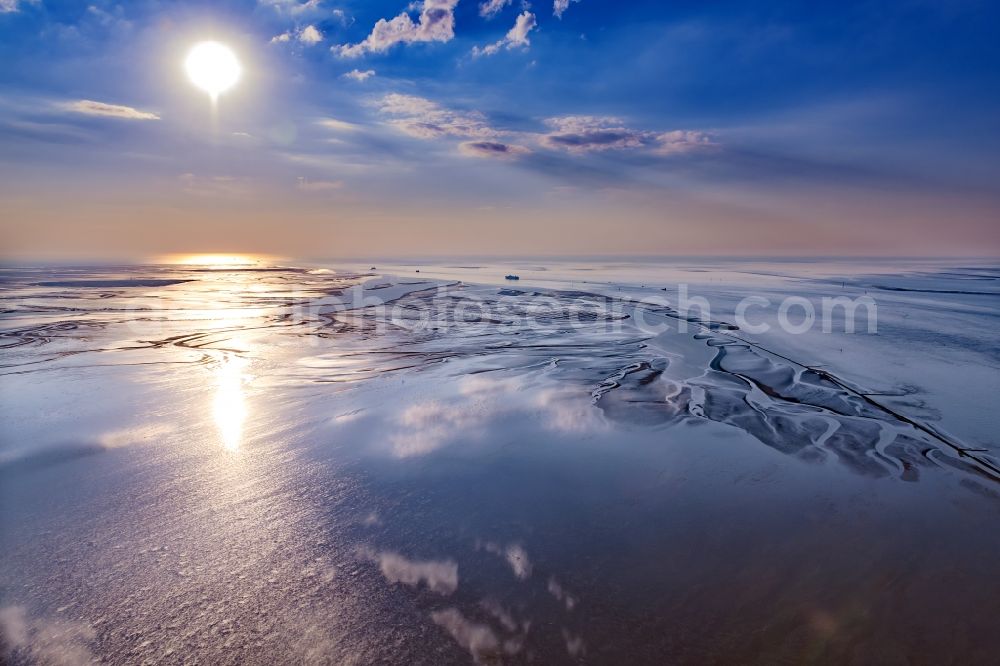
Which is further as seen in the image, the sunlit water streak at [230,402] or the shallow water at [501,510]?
the sunlit water streak at [230,402]

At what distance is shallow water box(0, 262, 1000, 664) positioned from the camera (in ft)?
14.4

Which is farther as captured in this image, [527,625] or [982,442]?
[982,442]

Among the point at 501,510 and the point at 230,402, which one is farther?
the point at 230,402

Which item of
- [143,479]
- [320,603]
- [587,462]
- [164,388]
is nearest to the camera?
[320,603]

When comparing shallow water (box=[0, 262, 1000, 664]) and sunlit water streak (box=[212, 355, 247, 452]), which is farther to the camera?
→ sunlit water streak (box=[212, 355, 247, 452])

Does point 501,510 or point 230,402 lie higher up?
point 230,402

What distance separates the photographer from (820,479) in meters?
7.21

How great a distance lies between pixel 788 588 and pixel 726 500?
1.76 meters

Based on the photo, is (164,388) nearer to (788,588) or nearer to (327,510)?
(327,510)

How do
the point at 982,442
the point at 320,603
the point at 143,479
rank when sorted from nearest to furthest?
the point at 320,603 → the point at 143,479 → the point at 982,442

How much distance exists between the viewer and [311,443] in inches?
335

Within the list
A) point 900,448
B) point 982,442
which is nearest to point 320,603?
point 900,448

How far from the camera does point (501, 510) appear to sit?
21.1 ft

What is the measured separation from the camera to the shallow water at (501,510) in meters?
4.38
